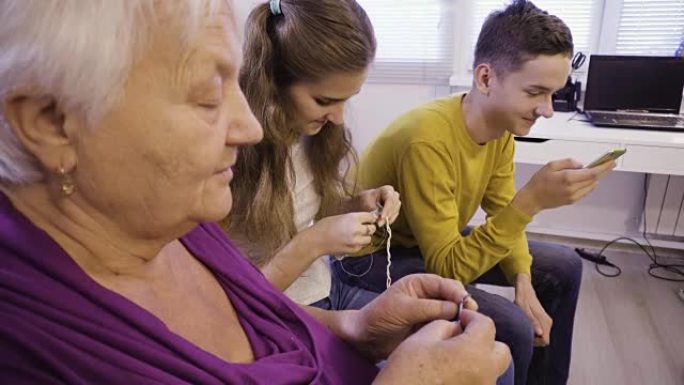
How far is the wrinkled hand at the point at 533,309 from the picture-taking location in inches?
51.3

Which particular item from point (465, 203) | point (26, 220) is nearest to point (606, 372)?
point (465, 203)

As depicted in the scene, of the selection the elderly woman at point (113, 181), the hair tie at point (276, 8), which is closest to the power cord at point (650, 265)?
the hair tie at point (276, 8)

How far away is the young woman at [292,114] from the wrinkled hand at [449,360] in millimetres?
348

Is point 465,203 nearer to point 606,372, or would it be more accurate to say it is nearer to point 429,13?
point 606,372

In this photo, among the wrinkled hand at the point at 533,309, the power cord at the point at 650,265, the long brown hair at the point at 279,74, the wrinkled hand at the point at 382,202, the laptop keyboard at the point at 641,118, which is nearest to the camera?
the long brown hair at the point at 279,74

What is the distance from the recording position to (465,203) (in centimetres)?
145

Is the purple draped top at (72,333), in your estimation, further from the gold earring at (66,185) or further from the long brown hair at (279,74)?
the long brown hair at (279,74)

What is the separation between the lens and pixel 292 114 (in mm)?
1106

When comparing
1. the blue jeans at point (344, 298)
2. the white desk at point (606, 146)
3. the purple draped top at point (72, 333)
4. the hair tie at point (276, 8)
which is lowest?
the blue jeans at point (344, 298)

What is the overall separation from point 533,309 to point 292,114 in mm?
813

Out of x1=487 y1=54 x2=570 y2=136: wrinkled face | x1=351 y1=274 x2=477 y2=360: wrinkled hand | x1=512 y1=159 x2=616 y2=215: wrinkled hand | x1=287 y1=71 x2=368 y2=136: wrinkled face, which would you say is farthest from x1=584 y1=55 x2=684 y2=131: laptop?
x1=351 y1=274 x2=477 y2=360: wrinkled hand

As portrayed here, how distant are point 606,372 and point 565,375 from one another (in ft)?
1.57

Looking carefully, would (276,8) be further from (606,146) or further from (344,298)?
(606,146)

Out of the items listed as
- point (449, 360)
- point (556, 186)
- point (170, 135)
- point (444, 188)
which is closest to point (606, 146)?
point (556, 186)
